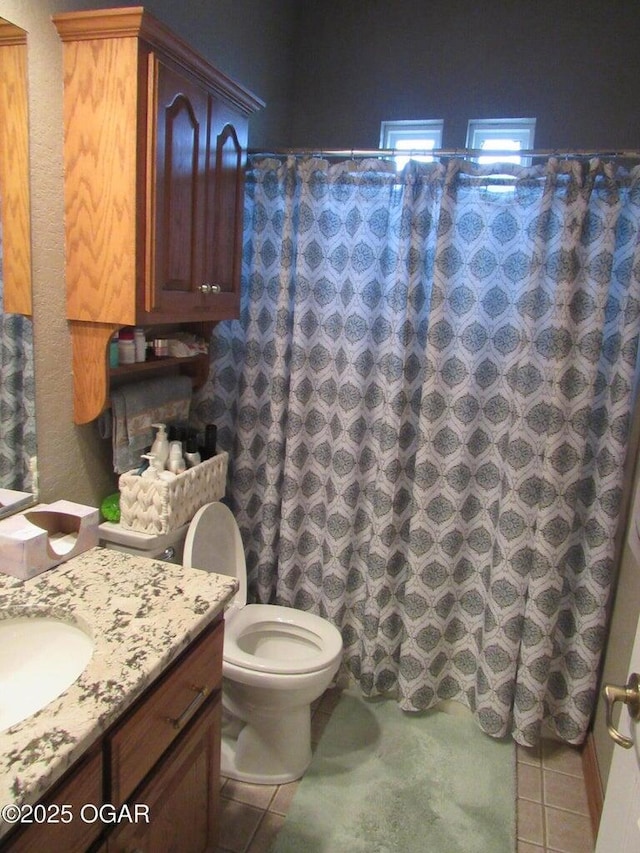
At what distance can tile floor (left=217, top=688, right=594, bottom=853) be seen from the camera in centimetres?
171

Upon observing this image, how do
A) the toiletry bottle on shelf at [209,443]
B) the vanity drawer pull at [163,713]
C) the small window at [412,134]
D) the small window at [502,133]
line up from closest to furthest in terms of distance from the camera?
the vanity drawer pull at [163,713], the toiletry bottle on shelf at [209,443], the small window at [502,133], the small window at [412,134]

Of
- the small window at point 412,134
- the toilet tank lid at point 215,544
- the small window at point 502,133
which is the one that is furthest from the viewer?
the small window at point 412,134

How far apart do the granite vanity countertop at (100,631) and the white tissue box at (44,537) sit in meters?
0.03

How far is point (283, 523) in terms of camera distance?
7.34 ft

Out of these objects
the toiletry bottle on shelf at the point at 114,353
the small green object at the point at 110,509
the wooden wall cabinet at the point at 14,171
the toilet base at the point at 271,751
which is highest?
the wooden wall cabinet at the point at 14,171

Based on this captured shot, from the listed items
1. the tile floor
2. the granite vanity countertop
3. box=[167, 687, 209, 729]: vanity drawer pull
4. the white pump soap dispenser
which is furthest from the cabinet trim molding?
the tile floor

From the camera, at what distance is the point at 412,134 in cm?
251

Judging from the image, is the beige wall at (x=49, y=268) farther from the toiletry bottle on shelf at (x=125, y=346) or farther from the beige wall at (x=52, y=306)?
the toiletry bottle on shelf at (x=125, y=346)

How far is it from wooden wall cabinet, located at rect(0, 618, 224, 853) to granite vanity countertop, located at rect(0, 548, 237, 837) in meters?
0.06

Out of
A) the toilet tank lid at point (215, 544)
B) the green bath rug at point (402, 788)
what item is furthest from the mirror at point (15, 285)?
the green bath rug at point (402, 788)

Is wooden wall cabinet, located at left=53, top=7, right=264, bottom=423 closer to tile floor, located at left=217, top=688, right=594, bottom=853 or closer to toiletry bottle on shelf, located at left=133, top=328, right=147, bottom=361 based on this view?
toiletry bottle on shelf, located at left=133, top=328, right=147, bottom=361

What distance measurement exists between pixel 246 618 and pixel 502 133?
81.6 inches

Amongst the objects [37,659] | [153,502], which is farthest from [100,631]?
[153,502]

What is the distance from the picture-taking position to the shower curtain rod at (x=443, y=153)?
1766 millimetres
